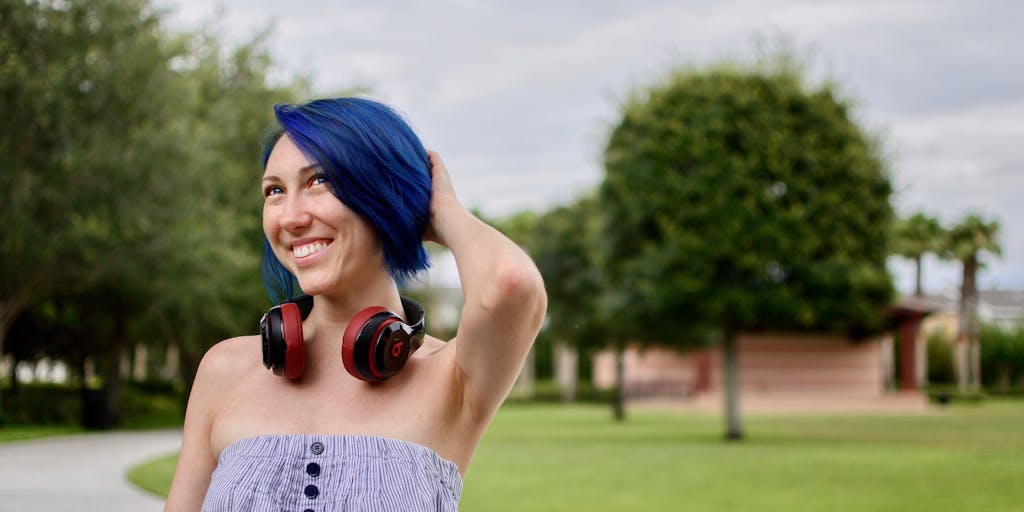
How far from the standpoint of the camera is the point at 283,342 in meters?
1.88

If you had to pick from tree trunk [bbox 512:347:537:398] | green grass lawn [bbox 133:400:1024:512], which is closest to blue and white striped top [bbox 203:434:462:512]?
green grass lawn [bbox 133:400:1024:512]

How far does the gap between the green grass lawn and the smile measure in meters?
10.1

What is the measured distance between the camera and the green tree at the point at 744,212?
2325 centimetres

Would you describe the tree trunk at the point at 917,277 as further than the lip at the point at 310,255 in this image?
Yes

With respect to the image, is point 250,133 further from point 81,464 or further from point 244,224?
point 81,464

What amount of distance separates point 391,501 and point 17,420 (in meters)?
27.6

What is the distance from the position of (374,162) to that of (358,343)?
0.30m

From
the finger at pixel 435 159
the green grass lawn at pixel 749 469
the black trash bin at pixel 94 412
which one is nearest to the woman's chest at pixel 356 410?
the finger at pixel 435 159

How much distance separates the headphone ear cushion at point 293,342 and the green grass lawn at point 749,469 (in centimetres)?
1003

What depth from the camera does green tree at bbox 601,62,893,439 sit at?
2325cm

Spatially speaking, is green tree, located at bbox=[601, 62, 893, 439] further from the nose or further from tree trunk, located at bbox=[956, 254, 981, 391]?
tree trunk, located at bbox=[956, 254, 981, 391]

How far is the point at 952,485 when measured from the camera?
1422cm

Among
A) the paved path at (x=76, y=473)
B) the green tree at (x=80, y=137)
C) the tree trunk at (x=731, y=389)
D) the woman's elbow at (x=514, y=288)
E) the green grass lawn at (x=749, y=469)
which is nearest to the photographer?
the woman's elbow at (x=514, y=288)

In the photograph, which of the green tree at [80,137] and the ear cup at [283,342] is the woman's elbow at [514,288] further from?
the green tree at [80,137]
